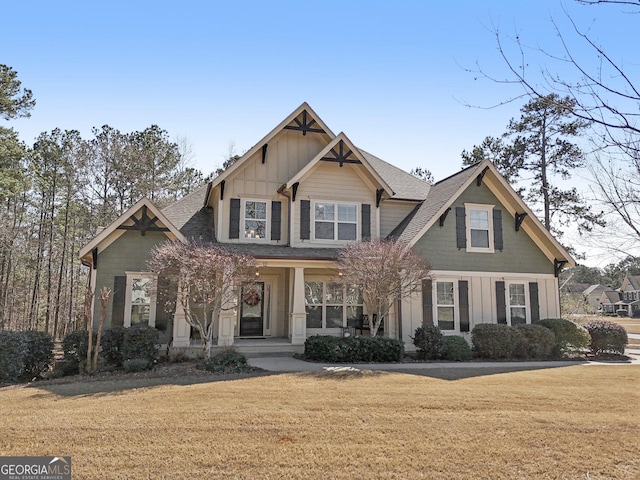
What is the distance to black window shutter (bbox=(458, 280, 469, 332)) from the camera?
1508 centimetres

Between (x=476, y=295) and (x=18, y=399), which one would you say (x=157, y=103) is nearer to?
(x=18, y=399)

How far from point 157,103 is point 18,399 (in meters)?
8.08

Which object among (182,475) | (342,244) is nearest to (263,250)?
(342,244)

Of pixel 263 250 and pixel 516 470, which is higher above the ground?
pixel 263 250

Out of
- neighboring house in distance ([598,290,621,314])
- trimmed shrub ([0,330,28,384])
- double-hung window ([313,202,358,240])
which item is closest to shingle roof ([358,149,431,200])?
double-hung window ([313,202,358,240])

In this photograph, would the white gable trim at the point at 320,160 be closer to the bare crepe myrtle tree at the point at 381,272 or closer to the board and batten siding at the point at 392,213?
the board and batten siding at the point at 392,213

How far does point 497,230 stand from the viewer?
16.0 metres

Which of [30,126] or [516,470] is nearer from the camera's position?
[516,470]

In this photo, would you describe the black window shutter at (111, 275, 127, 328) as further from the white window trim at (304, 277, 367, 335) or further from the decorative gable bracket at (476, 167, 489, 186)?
the decorative gable bracket at (476, 167, 489, 186)

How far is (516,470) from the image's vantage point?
484 centimetres

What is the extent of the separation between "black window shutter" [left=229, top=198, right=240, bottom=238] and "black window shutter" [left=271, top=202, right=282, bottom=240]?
1.28 metres

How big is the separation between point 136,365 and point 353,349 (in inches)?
227

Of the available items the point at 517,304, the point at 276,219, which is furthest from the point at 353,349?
the point at 517,304

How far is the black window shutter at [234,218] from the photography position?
15414 millimetres
